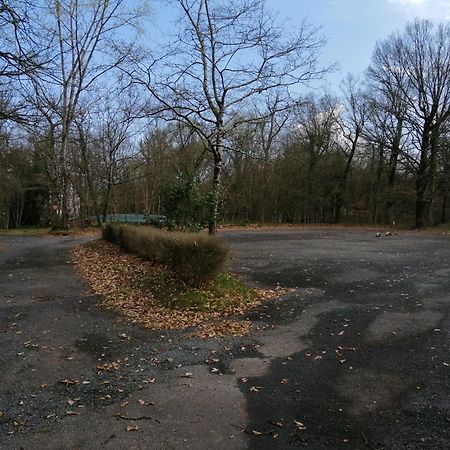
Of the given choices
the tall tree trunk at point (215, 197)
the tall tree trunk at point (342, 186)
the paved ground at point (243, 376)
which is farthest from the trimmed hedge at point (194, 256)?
the tall tree trunk at point (342, 186)

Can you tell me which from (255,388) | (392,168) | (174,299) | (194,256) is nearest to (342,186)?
(392,168)

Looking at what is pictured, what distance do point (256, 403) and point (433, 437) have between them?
157 centimetres

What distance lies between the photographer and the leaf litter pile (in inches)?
281

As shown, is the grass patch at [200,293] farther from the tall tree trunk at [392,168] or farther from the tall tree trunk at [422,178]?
the tall tree trunk at [392,168]

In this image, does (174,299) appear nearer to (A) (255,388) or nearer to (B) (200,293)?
(B) (200,293)

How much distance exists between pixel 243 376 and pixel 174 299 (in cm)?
333

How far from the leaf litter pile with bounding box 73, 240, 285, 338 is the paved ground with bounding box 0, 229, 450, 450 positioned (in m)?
0.34

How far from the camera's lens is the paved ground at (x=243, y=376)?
380 centimetres

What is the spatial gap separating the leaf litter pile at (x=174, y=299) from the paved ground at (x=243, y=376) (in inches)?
13.3

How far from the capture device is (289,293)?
9.02 m

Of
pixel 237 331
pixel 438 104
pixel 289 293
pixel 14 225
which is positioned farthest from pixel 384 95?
pixel 14 225

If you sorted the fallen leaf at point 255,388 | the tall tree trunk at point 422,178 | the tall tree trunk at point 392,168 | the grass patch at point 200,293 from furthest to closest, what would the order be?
1. the tall tree trunk at point 392,168
2. the tall tree trunk at point 422,178
3. the grass patch at point 200,293
4. the fallen leaf at point 255,388

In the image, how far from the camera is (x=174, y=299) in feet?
26.8

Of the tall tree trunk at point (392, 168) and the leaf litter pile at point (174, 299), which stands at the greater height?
the tall tree trunk at point (392, 168)
